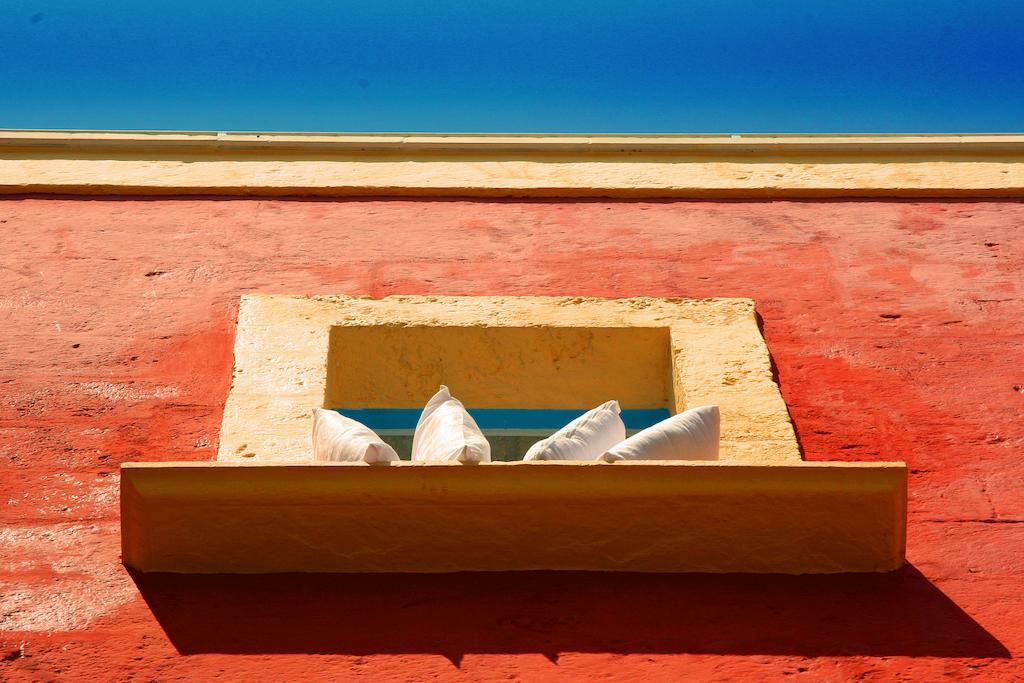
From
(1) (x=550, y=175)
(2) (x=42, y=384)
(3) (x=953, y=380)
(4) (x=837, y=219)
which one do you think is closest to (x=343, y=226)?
(1) (x=550, y=175)

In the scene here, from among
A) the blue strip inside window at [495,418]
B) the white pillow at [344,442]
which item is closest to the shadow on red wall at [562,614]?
the white pillow at [344,442]

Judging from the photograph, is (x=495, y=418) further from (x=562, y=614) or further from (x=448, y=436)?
(x=562, y=614)

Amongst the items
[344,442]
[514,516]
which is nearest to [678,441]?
[514,516]

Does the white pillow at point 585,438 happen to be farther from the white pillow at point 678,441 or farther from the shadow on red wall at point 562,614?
the shadow on red wall at point 562,614

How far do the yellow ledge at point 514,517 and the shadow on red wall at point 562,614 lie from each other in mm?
46

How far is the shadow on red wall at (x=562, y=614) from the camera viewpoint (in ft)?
10.6

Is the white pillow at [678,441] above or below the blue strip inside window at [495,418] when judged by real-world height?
above

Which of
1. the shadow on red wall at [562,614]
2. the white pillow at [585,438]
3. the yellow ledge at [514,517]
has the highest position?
the white pillow at [585,438]

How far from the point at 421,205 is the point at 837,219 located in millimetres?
1571

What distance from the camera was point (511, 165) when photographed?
557 cm

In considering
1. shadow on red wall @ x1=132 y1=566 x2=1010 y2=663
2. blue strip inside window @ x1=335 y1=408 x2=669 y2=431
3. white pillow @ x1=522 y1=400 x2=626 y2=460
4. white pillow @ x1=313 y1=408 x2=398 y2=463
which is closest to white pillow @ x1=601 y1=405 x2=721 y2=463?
white pillow @ x1=522 y1=400 x2=626 y2=460

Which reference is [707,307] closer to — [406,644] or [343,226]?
[343,226]

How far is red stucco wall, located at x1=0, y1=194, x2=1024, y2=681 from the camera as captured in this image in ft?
10.5

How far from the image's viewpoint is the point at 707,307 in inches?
183
